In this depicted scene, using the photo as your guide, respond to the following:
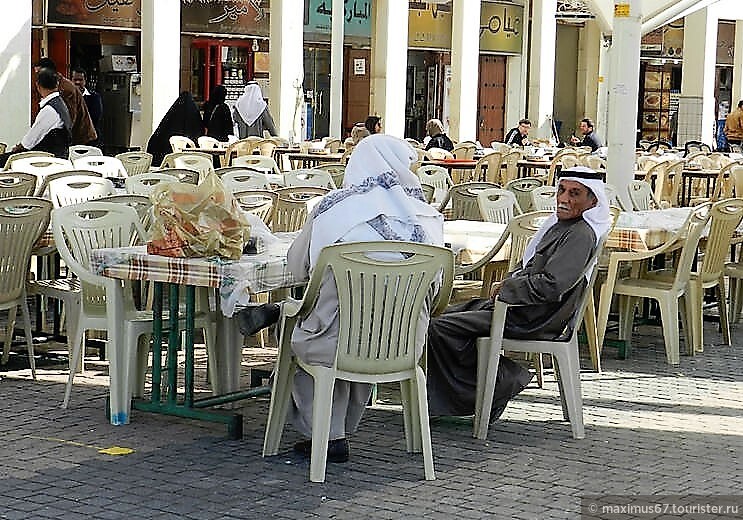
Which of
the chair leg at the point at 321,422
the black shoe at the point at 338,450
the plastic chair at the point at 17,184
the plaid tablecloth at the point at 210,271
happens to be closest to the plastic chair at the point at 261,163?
the plastic chair at the point at 17,184

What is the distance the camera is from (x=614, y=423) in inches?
295

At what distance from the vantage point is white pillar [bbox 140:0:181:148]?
2185 cm

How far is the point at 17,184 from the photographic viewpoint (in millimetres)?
9945

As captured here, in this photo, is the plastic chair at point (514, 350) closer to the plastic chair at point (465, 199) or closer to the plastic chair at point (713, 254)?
the plastic chair at point (713, 254)

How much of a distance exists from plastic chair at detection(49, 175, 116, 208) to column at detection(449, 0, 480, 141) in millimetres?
17338

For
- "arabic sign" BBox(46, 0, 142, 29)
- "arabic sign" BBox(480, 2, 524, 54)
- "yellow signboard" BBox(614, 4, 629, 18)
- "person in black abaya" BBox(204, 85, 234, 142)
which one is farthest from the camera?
"arabic sign" BBox(480, 2, 524, 54)

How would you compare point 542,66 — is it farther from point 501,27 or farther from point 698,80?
point 501,27

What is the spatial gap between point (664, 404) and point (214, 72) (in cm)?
1940

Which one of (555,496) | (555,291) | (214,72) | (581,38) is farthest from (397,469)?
(581,38)

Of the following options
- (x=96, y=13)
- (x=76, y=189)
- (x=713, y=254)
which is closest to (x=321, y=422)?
(x=76, y=189)

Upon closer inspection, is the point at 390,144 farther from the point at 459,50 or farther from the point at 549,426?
the point at 459,50

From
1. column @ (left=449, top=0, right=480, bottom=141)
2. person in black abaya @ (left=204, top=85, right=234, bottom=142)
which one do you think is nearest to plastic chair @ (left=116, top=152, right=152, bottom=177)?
person in black abaya @ (left=204, top=85, right=234, bottom=142)

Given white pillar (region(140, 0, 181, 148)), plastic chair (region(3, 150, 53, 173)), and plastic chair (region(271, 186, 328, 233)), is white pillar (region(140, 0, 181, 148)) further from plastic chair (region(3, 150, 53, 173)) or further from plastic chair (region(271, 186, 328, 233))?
plastic chair (region(271, 186, 328, 233))

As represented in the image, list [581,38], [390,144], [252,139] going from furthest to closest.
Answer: [581,38] < [252,139] < [390,144]
